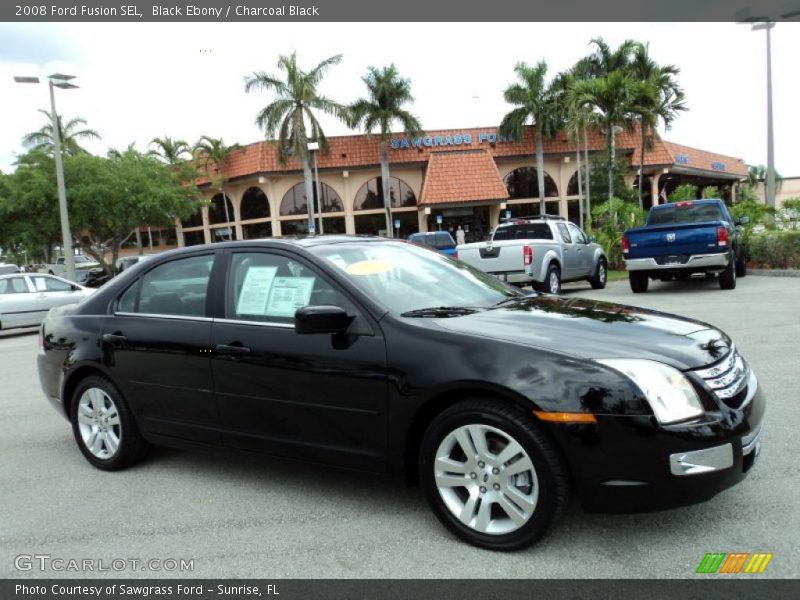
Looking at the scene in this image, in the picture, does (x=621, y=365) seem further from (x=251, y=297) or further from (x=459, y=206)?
(x=459, y=206)

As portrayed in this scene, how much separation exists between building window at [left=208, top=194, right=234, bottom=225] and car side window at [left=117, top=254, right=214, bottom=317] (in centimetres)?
3876

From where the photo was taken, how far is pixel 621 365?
2.98 meters

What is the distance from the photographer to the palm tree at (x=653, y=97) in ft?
81.0

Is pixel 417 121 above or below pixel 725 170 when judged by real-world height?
above

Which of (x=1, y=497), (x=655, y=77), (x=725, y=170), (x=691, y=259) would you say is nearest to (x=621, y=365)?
(x=1, y=497)

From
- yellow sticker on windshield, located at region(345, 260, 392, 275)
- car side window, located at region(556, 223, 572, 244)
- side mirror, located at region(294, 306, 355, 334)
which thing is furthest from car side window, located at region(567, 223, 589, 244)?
side mirror, located at region(294, 306, 355, 334)

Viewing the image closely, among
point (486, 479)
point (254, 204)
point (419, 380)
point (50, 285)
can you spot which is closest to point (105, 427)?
point (419, 380)

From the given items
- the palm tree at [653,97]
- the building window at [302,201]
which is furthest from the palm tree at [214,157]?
the palm tree at [653,97]

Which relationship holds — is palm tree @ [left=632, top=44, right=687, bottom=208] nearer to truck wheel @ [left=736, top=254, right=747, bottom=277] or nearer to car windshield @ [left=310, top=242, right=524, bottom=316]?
truck wheel @ [left=736, top=254, right=747, bottom=277]

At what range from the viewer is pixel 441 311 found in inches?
146

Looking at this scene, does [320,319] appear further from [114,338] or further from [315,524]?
[114,338]

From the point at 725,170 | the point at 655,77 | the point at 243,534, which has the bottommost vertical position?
the point at 243,534

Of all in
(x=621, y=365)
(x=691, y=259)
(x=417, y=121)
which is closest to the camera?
(x=621, y=365)

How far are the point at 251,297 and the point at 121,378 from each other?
1211 millimetres
